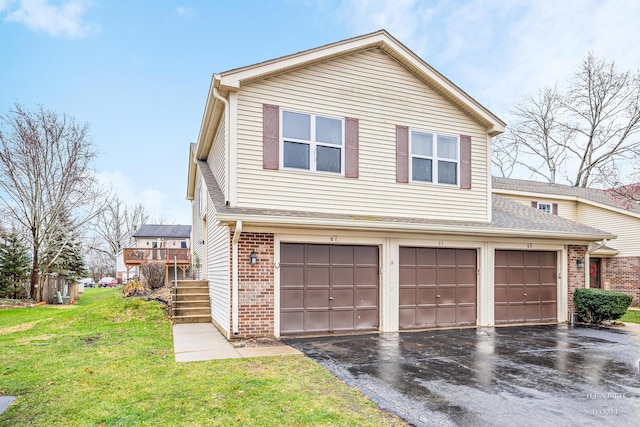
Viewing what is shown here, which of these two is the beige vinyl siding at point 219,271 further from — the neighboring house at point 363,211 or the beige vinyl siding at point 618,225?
the beige vinyl siding at point 618,225

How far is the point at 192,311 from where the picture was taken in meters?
11.5

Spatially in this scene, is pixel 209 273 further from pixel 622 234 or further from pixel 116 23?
pixel 622 234

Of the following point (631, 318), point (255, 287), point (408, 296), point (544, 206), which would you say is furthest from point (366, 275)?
point (544, 206)

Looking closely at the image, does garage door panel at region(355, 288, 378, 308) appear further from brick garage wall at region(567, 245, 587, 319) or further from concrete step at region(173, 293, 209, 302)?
brick garage wall at region(567, 245, 587, 319)

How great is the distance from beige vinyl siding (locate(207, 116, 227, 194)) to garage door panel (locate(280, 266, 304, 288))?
2229 millimetres

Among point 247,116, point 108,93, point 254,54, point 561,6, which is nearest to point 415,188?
point 247,116

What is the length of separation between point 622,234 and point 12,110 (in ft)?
94.5

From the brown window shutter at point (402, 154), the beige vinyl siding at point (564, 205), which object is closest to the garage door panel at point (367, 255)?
the brown window shutter at point (402, 154)

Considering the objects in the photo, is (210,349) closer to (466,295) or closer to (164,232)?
(466,295)

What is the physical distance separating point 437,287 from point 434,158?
133 inches

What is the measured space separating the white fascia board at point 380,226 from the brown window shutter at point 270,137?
55.1 inches

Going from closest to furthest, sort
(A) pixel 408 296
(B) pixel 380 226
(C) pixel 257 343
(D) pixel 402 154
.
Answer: (C) pixel 257 343 < (B) pixel 380 226 < (A) pixel 408 296 < (D) pixel 402 154

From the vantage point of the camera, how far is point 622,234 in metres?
19.9

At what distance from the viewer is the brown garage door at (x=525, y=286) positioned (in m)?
11.6
